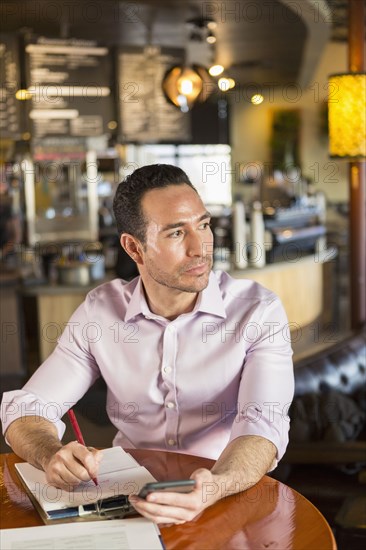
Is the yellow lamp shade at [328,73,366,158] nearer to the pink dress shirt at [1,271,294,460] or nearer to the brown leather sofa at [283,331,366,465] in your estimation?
the brown leather sofa at [283,331,366,465]

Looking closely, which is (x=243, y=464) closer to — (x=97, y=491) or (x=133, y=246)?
(x=97, y=491)

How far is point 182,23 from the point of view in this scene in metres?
6.06

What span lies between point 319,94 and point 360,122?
1118cm

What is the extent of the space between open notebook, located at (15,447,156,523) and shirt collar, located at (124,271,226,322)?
418mm

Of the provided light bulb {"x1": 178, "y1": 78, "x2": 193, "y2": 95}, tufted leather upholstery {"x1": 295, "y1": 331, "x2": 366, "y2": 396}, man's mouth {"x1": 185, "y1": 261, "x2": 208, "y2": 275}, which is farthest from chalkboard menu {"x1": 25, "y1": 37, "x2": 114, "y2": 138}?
man's mouth {"x1": 185, "y1": 261, "x2": 208, "y2": 275}

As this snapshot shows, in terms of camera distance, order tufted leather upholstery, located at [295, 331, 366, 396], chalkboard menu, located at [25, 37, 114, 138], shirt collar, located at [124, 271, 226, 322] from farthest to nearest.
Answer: chalkboard menu, located at [25, 37, 114, 138] < tufted leather upholstery, located at [295, 331, 366, 396] < shirt collar, located at [124, 271, 226, 322]

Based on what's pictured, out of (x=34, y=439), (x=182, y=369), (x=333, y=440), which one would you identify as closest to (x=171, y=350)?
(x=182, y=369)

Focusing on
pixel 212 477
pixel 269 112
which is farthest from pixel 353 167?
pixel 269 112

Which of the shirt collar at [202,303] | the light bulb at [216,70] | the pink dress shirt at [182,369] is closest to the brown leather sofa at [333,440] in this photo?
the pink dress shirt at [182,369]

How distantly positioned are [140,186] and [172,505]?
0.95 m

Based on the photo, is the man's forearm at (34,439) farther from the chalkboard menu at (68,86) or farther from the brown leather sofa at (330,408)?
the chalkboard menu at (68,86)

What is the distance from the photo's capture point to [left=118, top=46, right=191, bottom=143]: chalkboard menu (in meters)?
6.76

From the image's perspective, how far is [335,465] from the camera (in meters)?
2.88

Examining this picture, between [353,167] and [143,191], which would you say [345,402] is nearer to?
[143,191]
